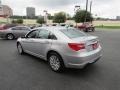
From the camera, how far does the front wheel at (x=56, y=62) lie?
15.4 feet

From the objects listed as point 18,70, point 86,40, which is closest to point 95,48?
point 86,40

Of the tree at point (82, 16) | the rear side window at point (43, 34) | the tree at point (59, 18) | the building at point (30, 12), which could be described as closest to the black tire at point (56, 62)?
the rear side window at point (43, 34)

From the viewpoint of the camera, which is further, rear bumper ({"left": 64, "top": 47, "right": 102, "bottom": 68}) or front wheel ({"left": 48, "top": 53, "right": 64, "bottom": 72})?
front wheel ({"left": 48, "top": 53, "right": 64, "bottom": 72})

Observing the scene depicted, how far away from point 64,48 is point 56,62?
71 centimetres

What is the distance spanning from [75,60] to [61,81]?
760 millimetres

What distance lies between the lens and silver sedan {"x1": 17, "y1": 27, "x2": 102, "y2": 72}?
4332mm

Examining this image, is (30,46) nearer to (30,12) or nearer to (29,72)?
(29,72)

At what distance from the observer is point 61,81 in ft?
14.0

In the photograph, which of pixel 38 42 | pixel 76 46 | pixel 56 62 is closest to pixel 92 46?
pixel 76 46

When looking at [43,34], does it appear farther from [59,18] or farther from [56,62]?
[59,18]

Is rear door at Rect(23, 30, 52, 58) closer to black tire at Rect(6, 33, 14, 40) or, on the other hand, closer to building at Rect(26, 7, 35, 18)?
black tire at Rect(6, 33, 14, 40)

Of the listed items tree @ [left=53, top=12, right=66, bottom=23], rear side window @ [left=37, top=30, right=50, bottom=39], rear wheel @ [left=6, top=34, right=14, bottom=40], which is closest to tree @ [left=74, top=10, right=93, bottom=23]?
tree @ [left=53, top=12, right=66, bottom=23]

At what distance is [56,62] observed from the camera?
4895 mm

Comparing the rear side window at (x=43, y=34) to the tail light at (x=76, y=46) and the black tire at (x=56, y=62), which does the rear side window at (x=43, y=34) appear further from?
the tail light at (x=76, y=46)
